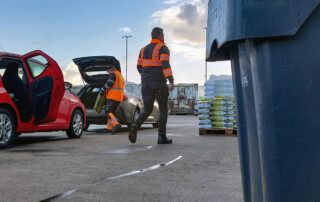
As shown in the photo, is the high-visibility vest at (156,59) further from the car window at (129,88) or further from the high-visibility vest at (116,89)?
the car window at (129,88)

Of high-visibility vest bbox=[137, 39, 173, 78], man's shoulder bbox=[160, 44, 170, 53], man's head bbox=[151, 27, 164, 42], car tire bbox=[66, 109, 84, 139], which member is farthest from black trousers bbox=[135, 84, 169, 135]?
car tire bbox=[66, 109, 84, 139]

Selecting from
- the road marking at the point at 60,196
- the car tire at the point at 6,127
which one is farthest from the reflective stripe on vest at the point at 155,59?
the road marking at the point at 60,196

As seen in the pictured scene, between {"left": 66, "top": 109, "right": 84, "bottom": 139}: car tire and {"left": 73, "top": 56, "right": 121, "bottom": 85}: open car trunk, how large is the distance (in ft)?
5.25

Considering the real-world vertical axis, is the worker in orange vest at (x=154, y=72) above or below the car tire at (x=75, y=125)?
above

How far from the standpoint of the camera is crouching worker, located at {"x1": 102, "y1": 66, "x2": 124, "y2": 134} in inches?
419

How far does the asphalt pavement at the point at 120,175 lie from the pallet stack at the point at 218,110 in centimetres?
394

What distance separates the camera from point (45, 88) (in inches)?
307

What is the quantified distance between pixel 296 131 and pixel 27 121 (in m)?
6.51

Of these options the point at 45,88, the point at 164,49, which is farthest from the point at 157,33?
the point at 45,88

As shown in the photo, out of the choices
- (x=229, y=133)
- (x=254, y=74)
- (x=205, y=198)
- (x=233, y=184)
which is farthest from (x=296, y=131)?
(x=229, y=133)

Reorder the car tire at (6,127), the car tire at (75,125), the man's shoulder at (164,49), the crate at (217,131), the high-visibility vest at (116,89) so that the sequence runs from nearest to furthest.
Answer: the car tire at (6,127), the man's shoulder at (164,49), the car tire at (75,125), the high-visibility vest at (116,89), the crate at (217,131)

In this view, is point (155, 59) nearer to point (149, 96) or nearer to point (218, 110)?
point (149, 96)

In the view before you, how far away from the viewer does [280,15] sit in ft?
6.82

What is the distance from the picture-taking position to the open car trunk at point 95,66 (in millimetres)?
10680
